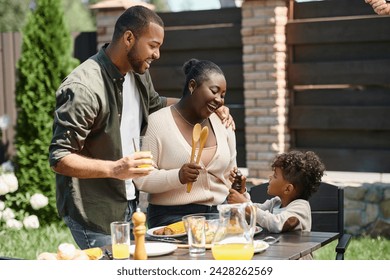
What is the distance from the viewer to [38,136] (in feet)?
19.4

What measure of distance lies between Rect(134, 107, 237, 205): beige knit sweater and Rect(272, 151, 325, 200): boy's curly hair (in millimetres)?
206

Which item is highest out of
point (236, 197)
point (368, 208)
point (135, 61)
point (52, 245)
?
point (135, 61)

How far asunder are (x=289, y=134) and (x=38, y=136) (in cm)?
187

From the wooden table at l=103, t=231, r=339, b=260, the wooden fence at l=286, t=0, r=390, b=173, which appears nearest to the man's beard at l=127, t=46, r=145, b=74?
the wooden table at l=103, t=231, r=339, b=260

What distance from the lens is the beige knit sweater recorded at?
279cm

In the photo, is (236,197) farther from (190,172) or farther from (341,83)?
(341,83)

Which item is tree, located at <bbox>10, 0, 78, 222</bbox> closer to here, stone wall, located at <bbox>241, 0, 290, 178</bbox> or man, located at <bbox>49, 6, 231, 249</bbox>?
stone wall, located at <bbox>241, 0, 290, 178</bbox>

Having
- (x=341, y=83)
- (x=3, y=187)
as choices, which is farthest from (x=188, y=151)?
(x=341, y=83)

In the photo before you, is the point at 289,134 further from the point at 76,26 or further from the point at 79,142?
the point at 76,26

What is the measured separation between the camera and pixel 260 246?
241cm

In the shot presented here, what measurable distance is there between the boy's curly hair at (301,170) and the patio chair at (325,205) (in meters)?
0.40

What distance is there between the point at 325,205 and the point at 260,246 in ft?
3.35

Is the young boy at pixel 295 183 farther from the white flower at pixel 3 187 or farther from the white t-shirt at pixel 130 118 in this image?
the white flower at pixel 3 187
